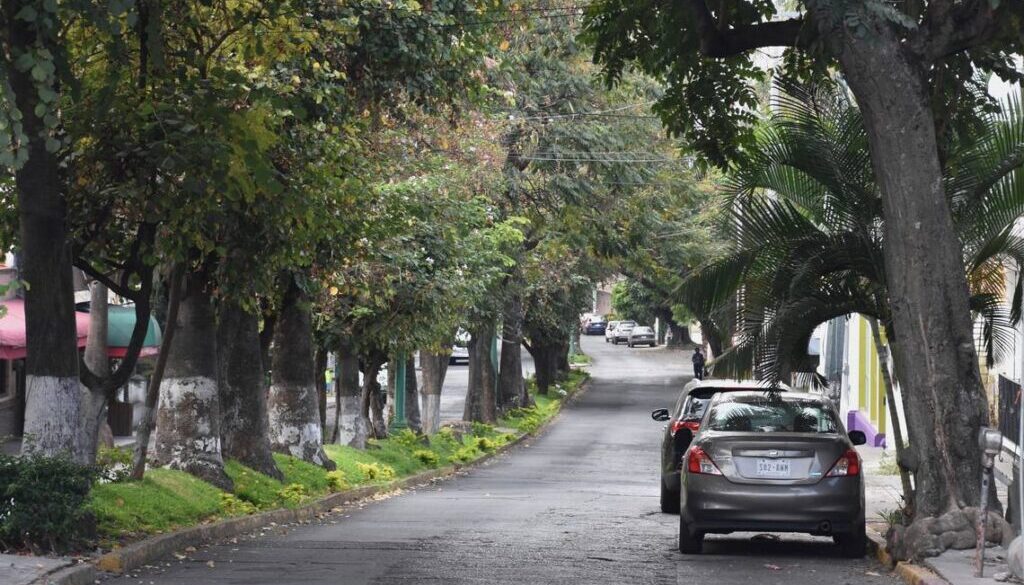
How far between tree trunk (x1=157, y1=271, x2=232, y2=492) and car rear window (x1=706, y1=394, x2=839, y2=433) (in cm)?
605

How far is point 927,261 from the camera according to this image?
12.0 m

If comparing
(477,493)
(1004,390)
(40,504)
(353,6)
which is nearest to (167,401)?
(353,6)

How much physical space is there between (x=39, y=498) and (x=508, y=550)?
15.0 feet

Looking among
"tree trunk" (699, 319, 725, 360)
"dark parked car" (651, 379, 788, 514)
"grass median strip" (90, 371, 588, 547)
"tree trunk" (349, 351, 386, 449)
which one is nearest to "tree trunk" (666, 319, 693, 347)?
"tree trunk" (699, 319, 725, 360)

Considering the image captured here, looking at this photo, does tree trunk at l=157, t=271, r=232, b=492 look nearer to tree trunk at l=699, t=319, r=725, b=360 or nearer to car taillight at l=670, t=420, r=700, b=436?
car taillight at l=670, t=420, r=700, b=436

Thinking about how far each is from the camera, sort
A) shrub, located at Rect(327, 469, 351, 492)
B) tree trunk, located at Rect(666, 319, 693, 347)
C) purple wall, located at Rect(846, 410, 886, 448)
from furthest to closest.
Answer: tree trunk, located at Rect(666, 319, 693, 347) < purple wall, located at Rect(846, 410, 886, 448) < shrub, located at Rect(327, 469, 351, 492)

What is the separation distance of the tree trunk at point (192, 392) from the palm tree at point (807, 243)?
18.5 feet

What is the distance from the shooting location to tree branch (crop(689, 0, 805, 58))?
13.2m

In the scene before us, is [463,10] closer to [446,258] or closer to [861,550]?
[861,550]

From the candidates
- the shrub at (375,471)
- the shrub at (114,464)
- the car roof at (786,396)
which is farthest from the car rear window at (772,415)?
the shrub at (375,471)

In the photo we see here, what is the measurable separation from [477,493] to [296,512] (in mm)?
6231

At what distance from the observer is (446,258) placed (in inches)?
1000

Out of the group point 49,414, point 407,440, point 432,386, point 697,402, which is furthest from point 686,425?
point 432,386

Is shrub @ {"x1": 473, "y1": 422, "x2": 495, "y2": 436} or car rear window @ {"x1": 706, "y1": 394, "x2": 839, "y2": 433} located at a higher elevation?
car rear window @ {"x1": 706, "y1": 394, "x2": 839, "y2": 433}
